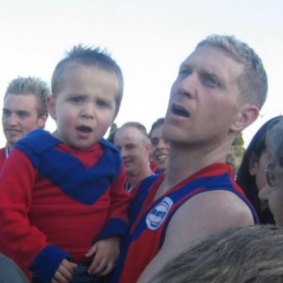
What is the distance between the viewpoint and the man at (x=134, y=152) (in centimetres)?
589

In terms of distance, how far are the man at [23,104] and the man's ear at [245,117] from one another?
8.31 feet

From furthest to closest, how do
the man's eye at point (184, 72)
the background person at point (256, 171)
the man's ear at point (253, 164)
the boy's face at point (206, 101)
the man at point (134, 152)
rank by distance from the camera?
the man at point (134, 152), the man's ear at point (253, 164), the background person at point (256, 171), the man's eye at point (184, 72), the boy's face at point (206, 101)

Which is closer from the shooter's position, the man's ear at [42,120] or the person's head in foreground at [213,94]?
the person's head in foreground at [213,94]

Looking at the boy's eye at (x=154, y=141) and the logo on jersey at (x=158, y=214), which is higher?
the logo on jersey at (x=158, y=214)

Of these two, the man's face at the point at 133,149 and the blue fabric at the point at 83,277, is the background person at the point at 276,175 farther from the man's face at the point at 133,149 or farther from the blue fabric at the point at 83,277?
the man's face at the point at 133,149

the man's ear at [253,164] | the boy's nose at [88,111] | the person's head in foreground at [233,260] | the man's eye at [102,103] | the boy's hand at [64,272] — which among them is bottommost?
the boy's hand at [64,272]

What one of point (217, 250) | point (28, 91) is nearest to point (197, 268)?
point (217, 250)

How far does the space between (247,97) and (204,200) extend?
0.57 metres

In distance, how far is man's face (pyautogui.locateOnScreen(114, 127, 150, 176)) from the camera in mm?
5930

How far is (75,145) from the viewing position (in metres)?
2.54

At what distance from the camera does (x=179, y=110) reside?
2229 millimetres

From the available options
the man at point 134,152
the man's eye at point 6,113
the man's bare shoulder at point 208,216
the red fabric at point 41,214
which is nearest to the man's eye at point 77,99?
the red fabric at point 41,214

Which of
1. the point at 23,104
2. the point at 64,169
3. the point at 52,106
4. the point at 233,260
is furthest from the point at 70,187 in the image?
the point at 23,104

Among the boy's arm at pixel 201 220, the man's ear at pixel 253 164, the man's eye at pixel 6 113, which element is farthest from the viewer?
the man's eye at pixel 6 113
